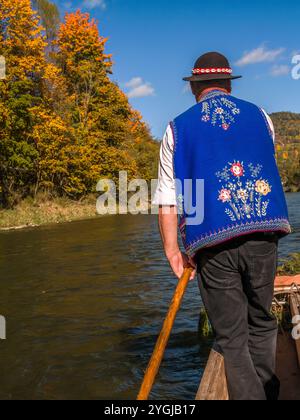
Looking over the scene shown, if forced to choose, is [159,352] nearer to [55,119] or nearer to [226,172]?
[226,172]

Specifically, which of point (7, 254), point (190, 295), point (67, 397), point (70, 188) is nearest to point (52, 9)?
point (70, 188)

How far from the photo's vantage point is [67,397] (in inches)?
192

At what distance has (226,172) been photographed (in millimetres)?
2793

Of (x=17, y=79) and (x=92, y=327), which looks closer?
(x=92, y=327)

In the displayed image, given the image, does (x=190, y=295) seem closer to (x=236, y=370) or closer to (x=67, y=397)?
(x=67, y=397)

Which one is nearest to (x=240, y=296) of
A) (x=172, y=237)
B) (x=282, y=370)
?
(x=172, y=237)

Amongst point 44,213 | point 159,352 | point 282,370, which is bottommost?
point 282,370

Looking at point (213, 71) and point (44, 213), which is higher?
point (213, 71)

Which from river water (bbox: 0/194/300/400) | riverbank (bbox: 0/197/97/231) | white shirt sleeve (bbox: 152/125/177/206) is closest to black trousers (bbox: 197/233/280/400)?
white shirt sleeve (bbox: 152/125/177/206)

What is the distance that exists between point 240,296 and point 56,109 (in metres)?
31.7

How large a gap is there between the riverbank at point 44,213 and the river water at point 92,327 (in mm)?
12522

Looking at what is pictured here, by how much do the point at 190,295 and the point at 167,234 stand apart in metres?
5.96

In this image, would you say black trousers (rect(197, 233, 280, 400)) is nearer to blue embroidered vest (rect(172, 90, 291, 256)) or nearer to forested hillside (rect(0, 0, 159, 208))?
blue embroidered vest (rect(172, 90, 291, 256))

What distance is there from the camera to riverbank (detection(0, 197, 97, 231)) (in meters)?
25.9
